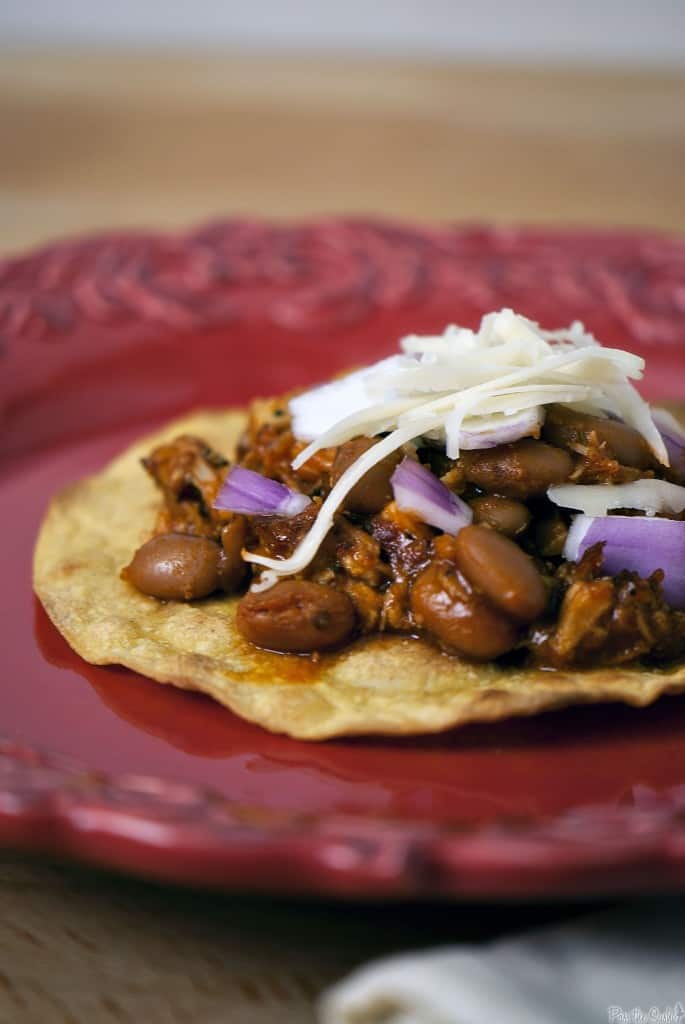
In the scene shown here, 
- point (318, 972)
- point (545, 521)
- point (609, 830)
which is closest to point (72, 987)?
point (318, 972)

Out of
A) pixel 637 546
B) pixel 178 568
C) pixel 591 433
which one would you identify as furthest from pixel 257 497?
pixel 637 546

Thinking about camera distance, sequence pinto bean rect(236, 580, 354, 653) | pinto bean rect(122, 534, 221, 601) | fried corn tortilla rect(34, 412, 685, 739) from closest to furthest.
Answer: fried corn tortilla rect(34, 412, 685, 739) < pinto bean rect(236, 580, 354, 653) < pinto bean rect(122, 534, 221, 601)

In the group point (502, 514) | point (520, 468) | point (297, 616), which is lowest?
point (297, 616)

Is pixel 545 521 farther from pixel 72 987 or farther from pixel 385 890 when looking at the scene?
pixel 72 987

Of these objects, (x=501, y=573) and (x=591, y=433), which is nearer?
(x=501, y=573)

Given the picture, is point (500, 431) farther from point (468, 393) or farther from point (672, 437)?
point (672, 437)

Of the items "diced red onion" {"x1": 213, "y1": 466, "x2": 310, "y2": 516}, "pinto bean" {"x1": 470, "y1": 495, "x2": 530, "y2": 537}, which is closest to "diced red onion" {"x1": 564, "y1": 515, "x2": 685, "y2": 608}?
"pinto bean" {"x1": 470, "y1": 495, "x2": 530, "y2": 537}

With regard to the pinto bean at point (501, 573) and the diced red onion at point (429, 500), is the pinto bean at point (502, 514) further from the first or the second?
the pinto bean at point (501, 573)

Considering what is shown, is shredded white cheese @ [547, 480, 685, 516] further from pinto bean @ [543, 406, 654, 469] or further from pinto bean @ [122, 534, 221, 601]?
pinto bean @ [122, 534, 221, 601]
